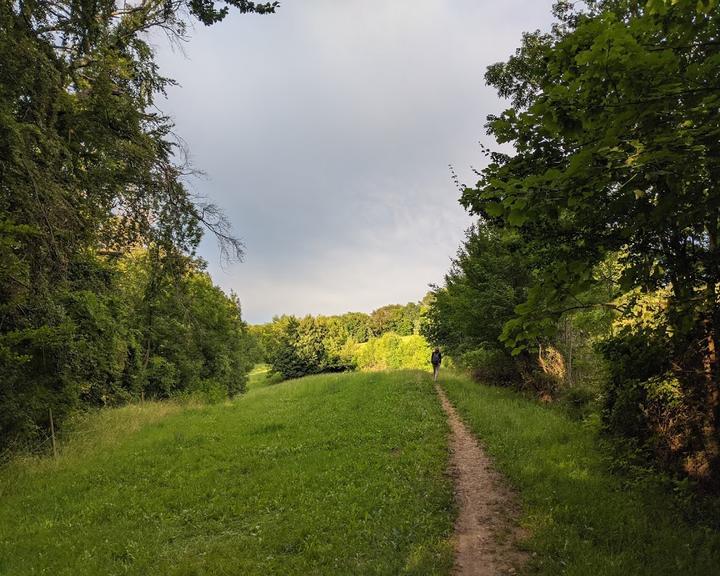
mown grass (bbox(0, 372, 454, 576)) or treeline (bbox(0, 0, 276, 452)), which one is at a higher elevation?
treeline (bbox(0, 0, 276, 452))

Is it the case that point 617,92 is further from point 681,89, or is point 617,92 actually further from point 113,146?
point 113,146

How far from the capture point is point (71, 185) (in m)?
9.51

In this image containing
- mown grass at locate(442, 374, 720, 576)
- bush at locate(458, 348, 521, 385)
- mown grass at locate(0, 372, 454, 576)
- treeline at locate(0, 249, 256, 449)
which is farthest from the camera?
bush at locate(458, 348, 521, 385)

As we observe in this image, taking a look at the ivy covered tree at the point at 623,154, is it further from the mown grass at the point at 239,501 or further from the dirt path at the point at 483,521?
the mown grass at the point at 239,501

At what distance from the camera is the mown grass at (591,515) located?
5148 mm

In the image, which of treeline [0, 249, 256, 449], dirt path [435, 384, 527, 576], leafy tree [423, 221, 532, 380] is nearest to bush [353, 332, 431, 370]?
treeline [0, 249, 256, 449]

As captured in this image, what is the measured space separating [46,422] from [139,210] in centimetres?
760

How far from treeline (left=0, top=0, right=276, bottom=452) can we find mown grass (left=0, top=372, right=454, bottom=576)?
287cm

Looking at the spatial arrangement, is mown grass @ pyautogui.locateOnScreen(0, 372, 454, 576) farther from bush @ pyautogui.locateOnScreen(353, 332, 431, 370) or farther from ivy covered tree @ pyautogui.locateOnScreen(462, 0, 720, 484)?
bush @ pyautogui.locateOnScreen(353, 332, 431, 370)

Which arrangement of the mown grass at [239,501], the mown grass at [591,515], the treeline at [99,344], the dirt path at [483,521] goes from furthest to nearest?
the treeline at [99,344]
the mown grass at [239,501]
the dirt path at [483,521]
the mown grass at [591,515]

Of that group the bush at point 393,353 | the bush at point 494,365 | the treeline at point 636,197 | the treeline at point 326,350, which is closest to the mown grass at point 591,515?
the treeline at point 636,197

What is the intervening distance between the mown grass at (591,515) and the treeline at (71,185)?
7221 mm

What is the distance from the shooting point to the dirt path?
218 inches

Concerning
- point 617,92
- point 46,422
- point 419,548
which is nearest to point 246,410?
point 46,422
